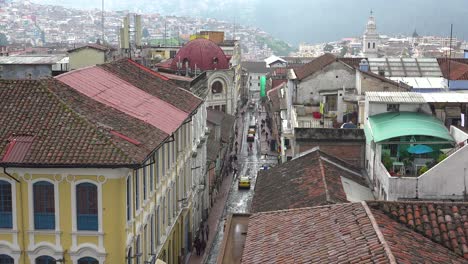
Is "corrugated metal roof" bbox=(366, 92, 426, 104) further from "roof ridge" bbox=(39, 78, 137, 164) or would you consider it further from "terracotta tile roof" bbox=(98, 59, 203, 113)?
"roof ridge" bbox=(39, 78, 137, 164)

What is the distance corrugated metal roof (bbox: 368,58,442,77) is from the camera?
45688 mm

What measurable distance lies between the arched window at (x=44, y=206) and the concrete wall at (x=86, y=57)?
970 inches

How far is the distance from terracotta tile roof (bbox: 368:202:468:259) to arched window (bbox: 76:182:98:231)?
8.41 metres

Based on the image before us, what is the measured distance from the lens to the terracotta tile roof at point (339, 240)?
1369 centimetres

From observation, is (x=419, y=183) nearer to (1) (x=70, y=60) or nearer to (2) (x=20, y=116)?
(2) (x=20, y=116)

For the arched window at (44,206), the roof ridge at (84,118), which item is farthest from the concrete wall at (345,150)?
the arched window at (44,206)

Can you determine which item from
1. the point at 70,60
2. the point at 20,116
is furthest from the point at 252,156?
the point at 20,116

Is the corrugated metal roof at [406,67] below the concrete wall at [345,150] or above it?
above

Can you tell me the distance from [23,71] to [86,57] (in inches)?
535

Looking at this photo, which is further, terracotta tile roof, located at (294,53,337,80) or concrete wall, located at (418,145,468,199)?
terracotta tile roof, located at (294,53,337,80)

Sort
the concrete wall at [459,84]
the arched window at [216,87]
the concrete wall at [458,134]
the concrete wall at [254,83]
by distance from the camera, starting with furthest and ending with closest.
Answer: the concrete wall at [254,83] < the arched window at [216,87] < the concrete wall at [459,84] < the concrete wall at [458,134]

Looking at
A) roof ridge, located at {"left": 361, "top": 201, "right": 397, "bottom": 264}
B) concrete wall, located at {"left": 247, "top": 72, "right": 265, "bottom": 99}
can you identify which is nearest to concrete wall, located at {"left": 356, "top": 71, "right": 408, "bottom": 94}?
roof ridge, located at {"left": 361, "top": 201, "right": 397, "bottom": 264}

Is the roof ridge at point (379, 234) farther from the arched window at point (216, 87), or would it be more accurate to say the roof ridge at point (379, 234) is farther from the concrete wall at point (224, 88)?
the arched window at point (216, 87)

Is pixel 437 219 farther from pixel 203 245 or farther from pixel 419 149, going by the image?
pixel 203 245
